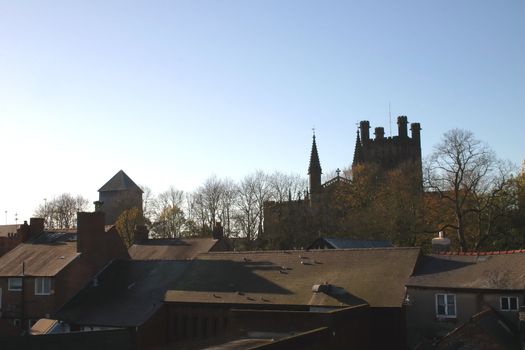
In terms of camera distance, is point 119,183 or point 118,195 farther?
point 119,183

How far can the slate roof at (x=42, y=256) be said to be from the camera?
42.2 m

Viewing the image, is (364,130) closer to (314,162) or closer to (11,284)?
(314,162)

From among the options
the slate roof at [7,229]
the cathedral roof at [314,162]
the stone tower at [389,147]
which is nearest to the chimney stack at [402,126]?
the stone tower at [389,147]

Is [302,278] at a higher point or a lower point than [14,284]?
higher

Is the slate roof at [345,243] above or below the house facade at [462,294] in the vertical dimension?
above

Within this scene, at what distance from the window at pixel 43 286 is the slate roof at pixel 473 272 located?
24359mm

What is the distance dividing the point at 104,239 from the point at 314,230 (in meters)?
31.9

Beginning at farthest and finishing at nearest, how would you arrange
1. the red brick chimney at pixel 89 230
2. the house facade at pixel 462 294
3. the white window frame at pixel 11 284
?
the red brick chimney at pixel 89 230 < the white window frame at pixel 11 284 < the house facade at pixel 462 294

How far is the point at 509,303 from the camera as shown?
2722 centimetres

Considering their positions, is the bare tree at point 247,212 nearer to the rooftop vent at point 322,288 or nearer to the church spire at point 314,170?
the church spire at point 314,170

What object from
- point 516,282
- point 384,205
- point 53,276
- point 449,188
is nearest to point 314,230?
point 384,205

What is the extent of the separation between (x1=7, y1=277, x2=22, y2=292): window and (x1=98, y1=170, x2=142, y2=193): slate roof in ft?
207

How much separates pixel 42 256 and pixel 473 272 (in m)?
30.8

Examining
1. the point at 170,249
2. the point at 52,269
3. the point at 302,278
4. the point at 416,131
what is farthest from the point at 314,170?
A: the point at 302,278
